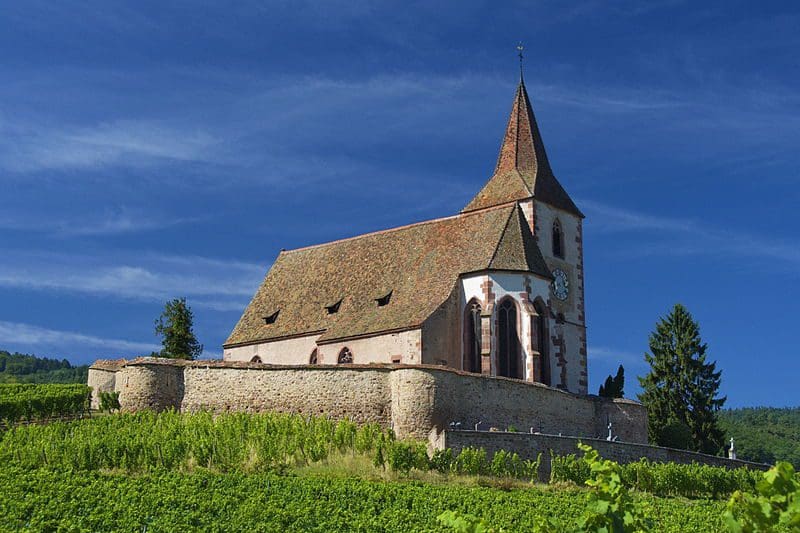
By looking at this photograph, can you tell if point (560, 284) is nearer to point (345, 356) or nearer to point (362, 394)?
point (345, 356)

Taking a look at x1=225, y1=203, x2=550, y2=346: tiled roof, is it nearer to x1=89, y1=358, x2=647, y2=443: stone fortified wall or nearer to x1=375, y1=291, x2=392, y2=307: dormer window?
x1=375, y1=291, x2=392, y2=307: dormer window

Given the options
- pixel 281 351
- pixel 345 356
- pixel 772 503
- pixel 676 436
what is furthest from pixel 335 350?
pixel 772 503

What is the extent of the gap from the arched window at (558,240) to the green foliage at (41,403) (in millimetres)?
21666

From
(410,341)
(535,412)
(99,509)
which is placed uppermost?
(410,341)

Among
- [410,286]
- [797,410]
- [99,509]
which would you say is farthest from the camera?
[797,410]

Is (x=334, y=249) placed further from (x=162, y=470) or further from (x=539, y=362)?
(x=162, y=470)

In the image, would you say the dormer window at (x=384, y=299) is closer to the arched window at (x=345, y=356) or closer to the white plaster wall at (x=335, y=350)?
the white plaster wall at (x=335, y=350)

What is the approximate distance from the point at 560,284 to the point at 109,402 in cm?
2071

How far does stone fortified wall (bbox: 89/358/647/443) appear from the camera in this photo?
3419cm

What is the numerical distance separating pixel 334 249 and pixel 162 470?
84.2 ft

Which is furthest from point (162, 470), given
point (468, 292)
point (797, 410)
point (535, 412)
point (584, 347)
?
point (797, 410)

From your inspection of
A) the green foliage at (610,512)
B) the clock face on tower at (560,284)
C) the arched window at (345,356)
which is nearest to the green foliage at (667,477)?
the clock face on tower at (560,284)

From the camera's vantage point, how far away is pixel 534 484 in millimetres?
Result: 31625

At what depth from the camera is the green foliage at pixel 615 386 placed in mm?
45750
